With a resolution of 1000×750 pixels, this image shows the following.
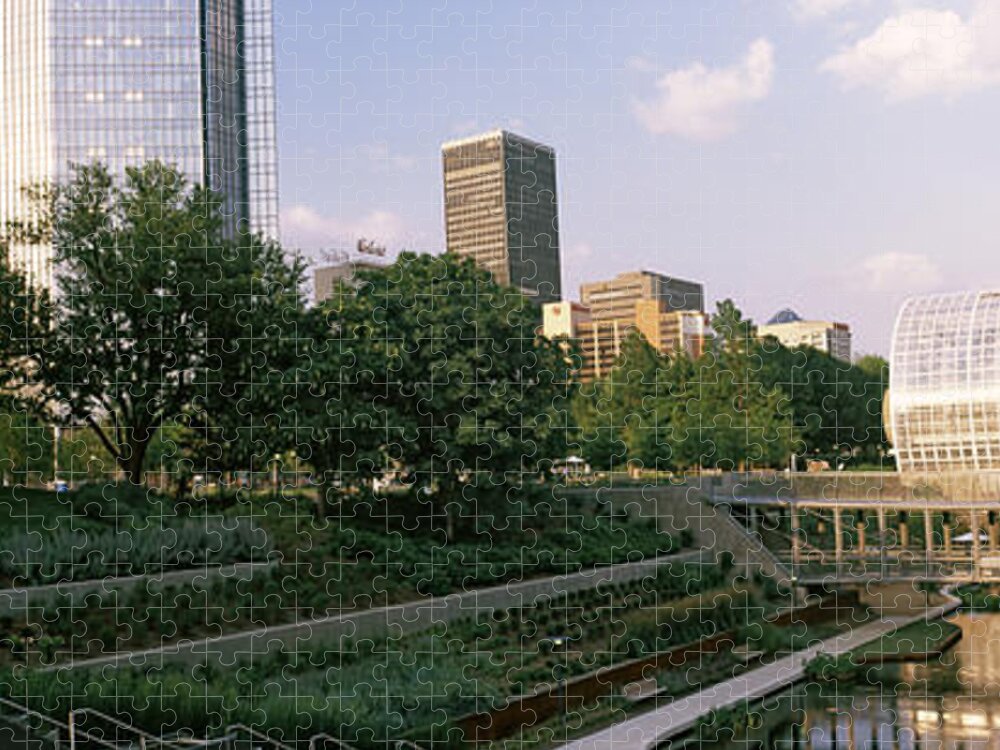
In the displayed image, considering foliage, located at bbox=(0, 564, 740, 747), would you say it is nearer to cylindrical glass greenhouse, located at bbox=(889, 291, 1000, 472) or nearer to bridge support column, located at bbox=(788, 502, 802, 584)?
bridge support column, located at bbox=(788, 502, 802, 584)

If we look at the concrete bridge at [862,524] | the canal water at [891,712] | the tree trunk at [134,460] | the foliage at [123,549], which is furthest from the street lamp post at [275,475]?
the concrete bridge at [862,524]

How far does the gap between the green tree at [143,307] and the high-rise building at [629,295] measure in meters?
117

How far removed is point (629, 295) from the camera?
156500 mm

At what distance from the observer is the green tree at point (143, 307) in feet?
82.4

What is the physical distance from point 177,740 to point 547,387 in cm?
1926

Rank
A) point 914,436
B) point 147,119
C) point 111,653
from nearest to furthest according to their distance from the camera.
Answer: point 111,653 < point 914,436 < point 147,119

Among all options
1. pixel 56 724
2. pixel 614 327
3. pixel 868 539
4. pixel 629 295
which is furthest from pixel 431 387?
pixel 629 295

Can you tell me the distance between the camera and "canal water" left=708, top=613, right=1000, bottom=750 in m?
18.9

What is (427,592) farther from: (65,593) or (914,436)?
(914,436)

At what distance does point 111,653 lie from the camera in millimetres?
16797

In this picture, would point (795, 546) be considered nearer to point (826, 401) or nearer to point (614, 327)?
point (826, 401)

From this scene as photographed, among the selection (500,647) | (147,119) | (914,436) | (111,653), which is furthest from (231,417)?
(147,119)

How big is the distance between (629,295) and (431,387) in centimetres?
13044

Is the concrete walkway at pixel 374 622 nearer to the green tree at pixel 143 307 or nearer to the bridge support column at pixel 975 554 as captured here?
the green tree at pixel 143 307
